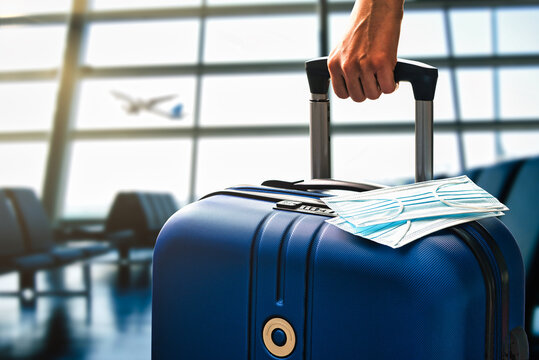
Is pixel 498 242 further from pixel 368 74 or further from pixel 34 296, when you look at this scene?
pixel 34 296

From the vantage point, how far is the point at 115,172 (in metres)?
4.94

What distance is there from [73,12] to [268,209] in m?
5.35

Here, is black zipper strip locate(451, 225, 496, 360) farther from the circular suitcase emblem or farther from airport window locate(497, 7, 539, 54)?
airport window locate(497, 7, 539, 54)

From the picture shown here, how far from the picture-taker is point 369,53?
61 cm

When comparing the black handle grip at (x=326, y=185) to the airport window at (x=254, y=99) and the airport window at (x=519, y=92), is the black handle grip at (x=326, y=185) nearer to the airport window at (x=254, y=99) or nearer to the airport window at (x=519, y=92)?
Result: the airport window at (x=254, y=99)

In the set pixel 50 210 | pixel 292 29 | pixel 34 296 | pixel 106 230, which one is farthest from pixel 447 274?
pixel 50 210

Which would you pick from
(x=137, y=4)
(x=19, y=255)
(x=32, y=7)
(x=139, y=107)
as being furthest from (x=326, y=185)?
(x=32, y=7)

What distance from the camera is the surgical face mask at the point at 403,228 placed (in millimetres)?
521

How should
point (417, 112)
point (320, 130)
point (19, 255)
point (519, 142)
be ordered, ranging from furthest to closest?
1. point (519, 142)
2. point (19, 255)
3. point (320, 130)
4. point (417, 112)

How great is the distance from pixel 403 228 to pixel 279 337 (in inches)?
8.4

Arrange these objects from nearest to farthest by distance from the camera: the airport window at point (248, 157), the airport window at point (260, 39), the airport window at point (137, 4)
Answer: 1. the airport window at point (248, 157)
2. the airport window at point (260, 39)
3. the airport window at point (137, 4)

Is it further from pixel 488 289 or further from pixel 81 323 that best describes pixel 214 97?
pixel 488 289

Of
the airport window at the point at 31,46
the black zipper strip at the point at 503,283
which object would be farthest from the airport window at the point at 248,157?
the black zipper strip at the point at 503,283

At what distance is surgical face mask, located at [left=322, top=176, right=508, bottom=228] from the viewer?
1.81ft
